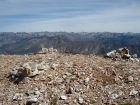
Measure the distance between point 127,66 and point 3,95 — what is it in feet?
39.4

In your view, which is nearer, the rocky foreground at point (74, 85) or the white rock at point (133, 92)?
the rocky foreground at point (74, 85)

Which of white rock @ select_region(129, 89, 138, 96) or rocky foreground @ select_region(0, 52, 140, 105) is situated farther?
white rock @ select_region(129, 89, 138, 96)

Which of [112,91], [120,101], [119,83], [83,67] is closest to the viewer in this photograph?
[120,101]

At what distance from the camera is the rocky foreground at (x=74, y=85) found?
1491 cm

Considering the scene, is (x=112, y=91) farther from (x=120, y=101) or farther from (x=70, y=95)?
(x=70, y=95)

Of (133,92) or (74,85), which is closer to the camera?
(133,92)

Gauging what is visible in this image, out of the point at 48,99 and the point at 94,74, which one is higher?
the point at 94,74

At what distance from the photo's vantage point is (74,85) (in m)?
16.6

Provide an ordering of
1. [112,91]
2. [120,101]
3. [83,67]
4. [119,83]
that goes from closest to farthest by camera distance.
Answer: [120,101]
[112,91]
[119,83]
[83,67]

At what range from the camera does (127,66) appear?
2080 cm

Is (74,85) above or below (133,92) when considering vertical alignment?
above

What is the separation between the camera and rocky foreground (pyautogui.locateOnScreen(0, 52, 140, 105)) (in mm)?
14906

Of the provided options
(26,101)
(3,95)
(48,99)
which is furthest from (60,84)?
(3,95)

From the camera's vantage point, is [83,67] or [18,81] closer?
[18,81]
